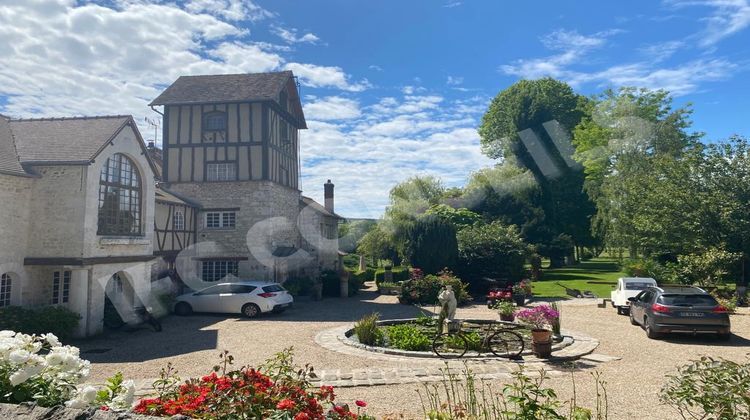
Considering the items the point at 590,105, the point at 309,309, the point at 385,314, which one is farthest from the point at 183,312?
the point at 590,105

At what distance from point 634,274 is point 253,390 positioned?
83.9 feet

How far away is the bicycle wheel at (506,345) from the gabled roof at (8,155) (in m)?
13.2

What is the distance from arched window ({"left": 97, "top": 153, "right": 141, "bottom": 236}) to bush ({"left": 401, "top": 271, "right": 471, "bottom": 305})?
11203 mm

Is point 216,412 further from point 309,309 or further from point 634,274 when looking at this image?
point 634,274

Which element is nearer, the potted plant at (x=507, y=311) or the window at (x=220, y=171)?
the potted plant at (x=507, y=311)

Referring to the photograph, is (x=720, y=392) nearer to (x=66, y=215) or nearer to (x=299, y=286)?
(x=66, y=215)

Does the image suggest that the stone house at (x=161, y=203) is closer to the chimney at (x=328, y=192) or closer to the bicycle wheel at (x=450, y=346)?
the chimney at (x=328, y=192)

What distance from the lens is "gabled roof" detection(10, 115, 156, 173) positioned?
14.2 metres

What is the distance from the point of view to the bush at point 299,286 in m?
24.9

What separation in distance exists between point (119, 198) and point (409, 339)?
422 inches

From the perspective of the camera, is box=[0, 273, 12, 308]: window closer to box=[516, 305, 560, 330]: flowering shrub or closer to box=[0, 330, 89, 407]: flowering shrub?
box=[0, 330, 89, 407]: flowering shrub

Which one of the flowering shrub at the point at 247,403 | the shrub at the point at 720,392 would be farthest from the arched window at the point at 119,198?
the shrub at the point at 720,392

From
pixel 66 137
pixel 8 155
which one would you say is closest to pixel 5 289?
pixel 8 155

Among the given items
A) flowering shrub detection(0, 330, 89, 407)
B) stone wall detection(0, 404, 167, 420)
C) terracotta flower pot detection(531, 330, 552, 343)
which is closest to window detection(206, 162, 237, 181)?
terracotta flower pot detection(531, 330, 552, 343)
